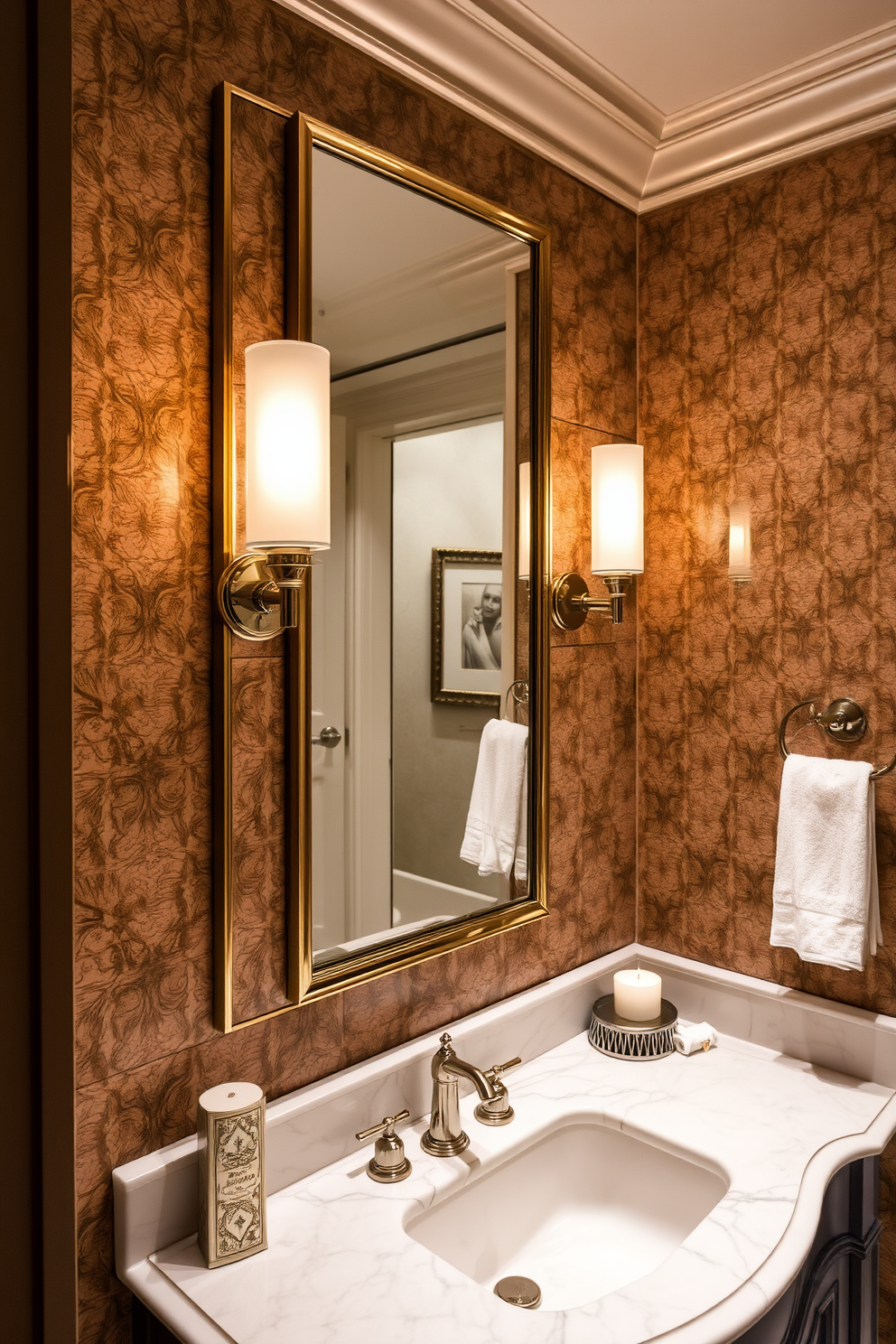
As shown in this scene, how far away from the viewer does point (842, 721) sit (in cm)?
153

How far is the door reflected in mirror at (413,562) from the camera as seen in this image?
1235 mm

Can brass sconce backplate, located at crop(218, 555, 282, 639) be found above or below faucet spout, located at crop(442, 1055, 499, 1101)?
above

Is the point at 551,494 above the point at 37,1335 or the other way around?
above

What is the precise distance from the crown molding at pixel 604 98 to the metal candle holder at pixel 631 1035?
1.51 m

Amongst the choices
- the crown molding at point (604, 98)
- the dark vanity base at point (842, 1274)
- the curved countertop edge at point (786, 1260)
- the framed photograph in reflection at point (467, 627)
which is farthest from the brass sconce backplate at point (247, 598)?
the dark vanity base at point (842, 1274)

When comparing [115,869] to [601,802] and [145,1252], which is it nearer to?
[145,1252]

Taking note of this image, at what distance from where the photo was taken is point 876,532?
149 centimetres

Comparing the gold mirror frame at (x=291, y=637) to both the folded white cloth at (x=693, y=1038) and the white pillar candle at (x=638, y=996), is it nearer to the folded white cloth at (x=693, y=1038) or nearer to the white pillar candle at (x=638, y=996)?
the white pillar candle at (x=638, y=996)

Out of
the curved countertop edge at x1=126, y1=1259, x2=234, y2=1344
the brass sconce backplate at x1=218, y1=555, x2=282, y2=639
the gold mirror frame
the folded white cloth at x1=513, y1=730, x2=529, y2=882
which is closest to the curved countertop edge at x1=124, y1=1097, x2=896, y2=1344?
the curved countertop edge at x1=126, y1=1259, x2=234, y2=1344

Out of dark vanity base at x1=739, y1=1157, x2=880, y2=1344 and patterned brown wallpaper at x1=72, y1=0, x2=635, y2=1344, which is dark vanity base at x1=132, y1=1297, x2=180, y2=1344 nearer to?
patterned brown wallpaper at x1=72, y1=0, x2=635, y2=1344

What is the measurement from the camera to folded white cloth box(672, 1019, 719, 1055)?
1.57 metres

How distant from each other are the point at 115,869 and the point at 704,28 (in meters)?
1.47

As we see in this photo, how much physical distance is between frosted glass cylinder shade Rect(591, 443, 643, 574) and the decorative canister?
996mm

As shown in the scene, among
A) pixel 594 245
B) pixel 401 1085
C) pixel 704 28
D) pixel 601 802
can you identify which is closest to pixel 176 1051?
pixel 401 1085
